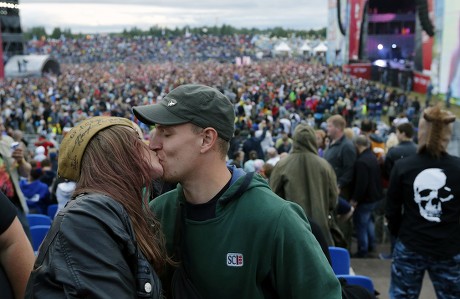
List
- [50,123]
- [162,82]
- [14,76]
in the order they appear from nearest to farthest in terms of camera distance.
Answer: [50,123], [162,82], [14,76]

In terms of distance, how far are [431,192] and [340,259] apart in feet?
2.52

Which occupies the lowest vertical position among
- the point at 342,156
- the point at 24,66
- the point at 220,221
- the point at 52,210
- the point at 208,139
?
the point at 24,66

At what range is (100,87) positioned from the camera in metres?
33.8

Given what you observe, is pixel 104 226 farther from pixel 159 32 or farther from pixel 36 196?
pixel 159 32

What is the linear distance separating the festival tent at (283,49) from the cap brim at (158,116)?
52.3 meters

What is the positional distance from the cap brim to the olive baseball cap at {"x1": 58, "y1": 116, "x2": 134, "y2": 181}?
115mm

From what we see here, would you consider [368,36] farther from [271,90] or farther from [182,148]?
[182,148]

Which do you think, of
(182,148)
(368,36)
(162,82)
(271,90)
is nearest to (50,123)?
(271,90)

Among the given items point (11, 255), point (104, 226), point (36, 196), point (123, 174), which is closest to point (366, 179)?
point (36, 196)

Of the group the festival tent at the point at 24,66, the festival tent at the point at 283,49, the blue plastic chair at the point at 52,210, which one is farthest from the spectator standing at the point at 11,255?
the festival tent at the point at 283,49

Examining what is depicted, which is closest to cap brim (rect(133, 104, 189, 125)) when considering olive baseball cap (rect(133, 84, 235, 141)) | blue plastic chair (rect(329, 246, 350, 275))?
olive baseball cap (rect(133, 84, 235, 141))

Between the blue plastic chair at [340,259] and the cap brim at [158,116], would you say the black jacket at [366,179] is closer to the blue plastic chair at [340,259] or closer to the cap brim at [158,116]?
the blue plastic chair at [340,259]

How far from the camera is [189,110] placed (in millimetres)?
1561

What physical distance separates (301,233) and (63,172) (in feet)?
2.17
